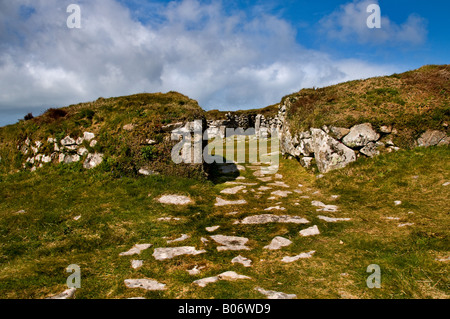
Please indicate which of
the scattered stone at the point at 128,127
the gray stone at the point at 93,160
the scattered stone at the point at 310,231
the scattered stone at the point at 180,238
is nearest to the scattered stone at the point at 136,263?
the scattered stone at the point at 180,238

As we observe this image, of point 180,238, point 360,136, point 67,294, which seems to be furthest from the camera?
point 360,136

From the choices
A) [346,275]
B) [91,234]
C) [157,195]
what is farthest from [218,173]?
[346,275]

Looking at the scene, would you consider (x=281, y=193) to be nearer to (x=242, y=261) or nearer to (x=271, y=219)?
(x=271, y=219)

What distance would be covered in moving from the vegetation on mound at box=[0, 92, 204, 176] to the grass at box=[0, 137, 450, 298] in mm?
1159

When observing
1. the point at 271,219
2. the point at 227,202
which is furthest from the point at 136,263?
the point at 227,202

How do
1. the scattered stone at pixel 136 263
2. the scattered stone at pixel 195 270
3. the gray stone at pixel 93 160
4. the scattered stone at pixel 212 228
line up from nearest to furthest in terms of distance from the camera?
the scattered stone at pixel 195 270, the scattered stone at pixel 136 263, the scattered stone at pixel 212 228, the gray stone at pixel 93 160

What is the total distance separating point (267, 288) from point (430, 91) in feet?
69.6

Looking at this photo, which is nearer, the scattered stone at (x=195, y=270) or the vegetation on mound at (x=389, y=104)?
the scattered stone at (x=195, y=270)

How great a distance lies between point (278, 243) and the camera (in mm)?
8258

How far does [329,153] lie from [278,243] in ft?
37.6

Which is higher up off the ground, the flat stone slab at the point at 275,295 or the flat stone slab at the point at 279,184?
the flat stone slab at the point at 279,184

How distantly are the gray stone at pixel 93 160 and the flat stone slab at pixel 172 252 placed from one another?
9.74 m

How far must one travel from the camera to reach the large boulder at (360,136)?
1666 cm

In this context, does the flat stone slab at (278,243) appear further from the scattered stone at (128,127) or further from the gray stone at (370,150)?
the scattered stone at (128,127)
